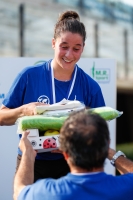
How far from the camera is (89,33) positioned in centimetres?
1004

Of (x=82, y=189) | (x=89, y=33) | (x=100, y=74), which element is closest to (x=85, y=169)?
(x=82, y=189)

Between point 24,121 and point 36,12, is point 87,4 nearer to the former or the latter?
point 36,12

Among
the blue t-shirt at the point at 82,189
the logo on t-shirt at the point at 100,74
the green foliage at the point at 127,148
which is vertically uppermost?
the logo on t-shirt at the point at 100,74

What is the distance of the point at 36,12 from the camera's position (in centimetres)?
1018

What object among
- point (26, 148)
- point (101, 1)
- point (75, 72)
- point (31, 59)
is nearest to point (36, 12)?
point (101, 1)

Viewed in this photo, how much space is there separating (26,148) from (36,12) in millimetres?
7884

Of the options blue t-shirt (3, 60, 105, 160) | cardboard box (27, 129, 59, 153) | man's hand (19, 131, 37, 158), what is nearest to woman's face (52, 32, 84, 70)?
blue t-shirt (3, 60, 105, 160)

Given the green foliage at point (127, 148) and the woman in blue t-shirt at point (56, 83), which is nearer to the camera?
the woman in blue t-shirt at point (56, 83)

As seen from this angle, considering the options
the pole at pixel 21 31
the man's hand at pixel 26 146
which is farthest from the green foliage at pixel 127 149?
the man's hand at pixel 26 146

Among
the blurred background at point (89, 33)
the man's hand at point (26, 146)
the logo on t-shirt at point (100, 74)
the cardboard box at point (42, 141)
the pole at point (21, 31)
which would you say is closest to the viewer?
the man's hand at point (26, 146)

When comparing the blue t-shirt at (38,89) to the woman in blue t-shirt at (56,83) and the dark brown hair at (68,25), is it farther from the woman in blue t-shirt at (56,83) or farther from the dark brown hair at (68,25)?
the dark brown hair at (68,25)

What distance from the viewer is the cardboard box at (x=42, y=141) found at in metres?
2.77

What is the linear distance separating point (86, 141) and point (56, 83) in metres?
1.19

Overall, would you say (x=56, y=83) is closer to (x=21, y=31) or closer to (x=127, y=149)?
(x=21, y=31)
